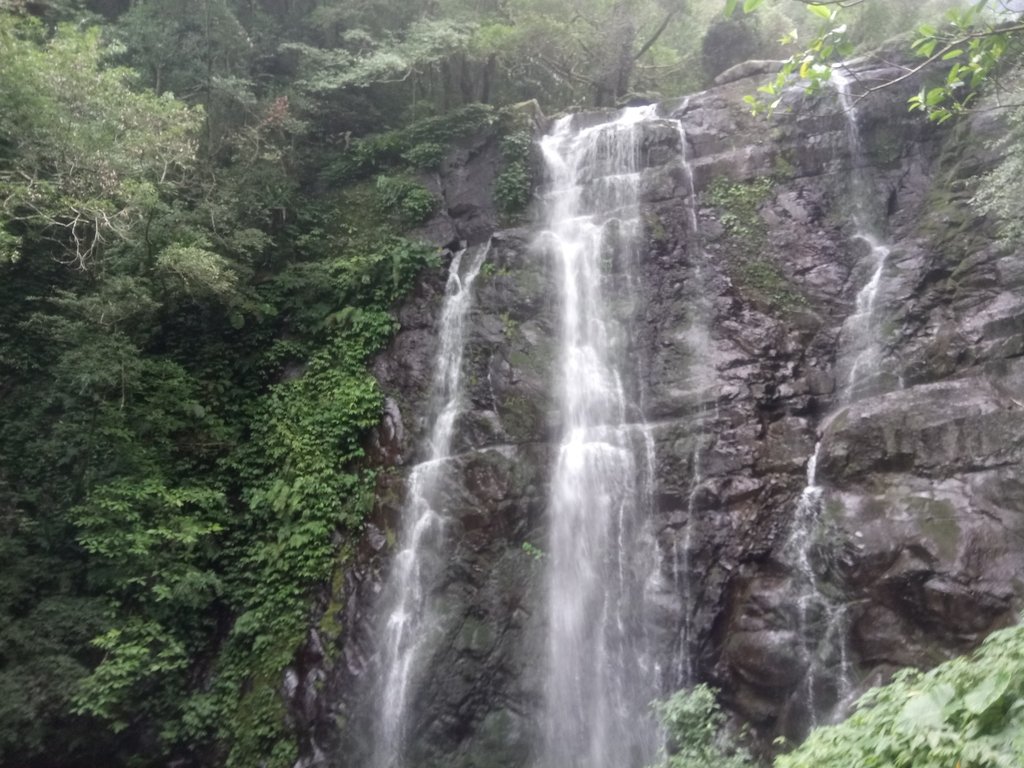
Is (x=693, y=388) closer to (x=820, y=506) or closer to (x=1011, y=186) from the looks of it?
(x=820, y=506)

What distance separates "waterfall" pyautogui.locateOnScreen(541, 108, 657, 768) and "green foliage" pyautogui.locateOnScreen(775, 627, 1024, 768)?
16.7 feet

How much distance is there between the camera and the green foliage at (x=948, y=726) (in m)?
2.66

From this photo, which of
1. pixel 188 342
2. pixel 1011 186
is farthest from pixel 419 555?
pixel 1011 186

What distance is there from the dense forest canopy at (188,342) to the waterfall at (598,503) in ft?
6.81


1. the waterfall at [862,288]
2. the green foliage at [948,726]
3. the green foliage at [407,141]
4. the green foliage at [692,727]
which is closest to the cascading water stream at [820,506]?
the waterfall at [862,288]

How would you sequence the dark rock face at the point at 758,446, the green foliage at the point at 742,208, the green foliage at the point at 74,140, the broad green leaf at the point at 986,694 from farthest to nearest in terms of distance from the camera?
the green foliage at the point at 742,208 → the green foliage at the point at 74,140 → the dark rock face at the point at 758,446 → the broad green leaf at the point at 986,694

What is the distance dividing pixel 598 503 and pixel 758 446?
2.28 meters

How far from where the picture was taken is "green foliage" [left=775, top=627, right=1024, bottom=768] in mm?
2656

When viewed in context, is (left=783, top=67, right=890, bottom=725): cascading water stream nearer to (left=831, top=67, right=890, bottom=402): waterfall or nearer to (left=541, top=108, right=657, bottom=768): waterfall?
(left=831, top=67, right=890, bottom=402): waterfall

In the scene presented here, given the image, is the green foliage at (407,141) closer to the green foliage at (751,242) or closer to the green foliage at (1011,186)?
the green foliage at (751,242)

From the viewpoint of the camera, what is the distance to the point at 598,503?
9602 mm

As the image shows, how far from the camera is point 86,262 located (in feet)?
33.7

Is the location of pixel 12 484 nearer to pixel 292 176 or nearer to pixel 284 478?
pixel 284 478

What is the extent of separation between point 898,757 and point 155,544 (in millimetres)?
8506
